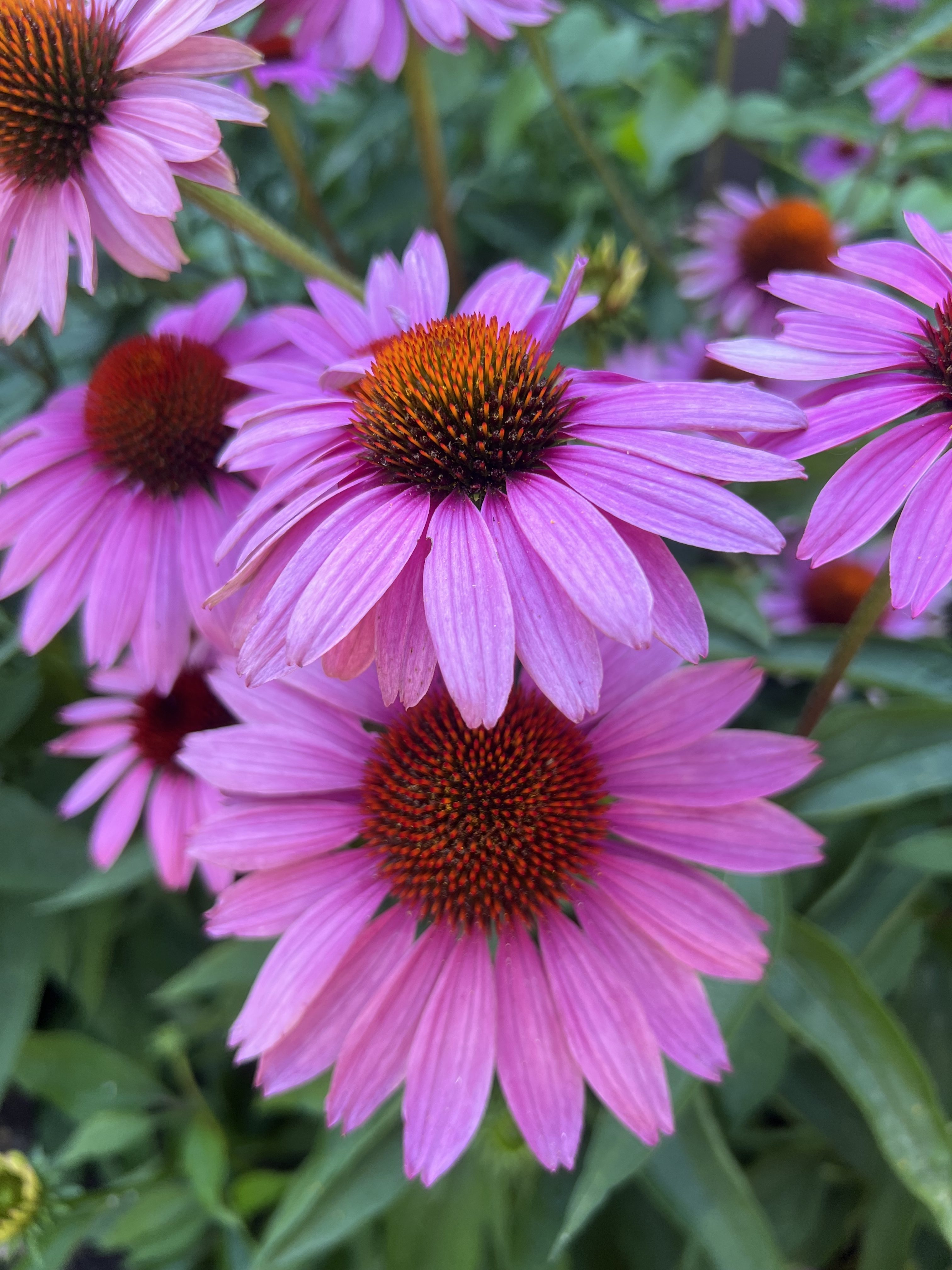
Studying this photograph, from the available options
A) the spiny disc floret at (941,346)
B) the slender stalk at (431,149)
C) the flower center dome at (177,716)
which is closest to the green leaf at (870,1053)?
the spiny disc floret at (941,346)

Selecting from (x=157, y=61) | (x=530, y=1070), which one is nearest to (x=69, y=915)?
(x=530, y=1070)

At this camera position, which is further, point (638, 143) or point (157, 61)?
point (638, 143)

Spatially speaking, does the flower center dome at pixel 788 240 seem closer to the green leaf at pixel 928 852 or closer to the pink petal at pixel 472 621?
the green leaf at pixel 928 852

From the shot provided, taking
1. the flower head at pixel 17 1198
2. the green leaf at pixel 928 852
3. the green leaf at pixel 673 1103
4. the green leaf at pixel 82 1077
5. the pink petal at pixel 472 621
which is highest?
the pink petal at pixel 472 621

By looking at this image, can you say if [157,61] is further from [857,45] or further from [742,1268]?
[857,45]

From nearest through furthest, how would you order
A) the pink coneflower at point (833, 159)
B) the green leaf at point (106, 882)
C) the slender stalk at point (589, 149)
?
the green leaf at point (106, 882), the slender stalk at point (589, 149), the pink coneflower at point (833, 159)
